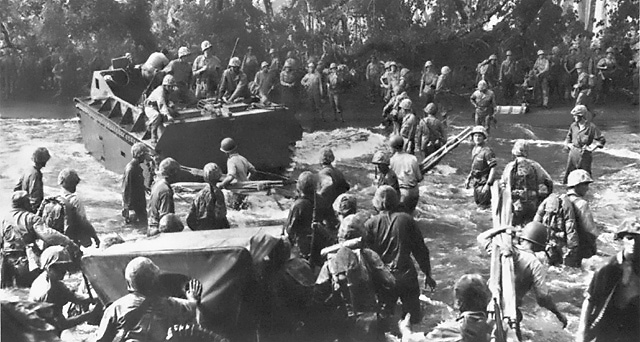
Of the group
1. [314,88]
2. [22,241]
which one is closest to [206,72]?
[314,88]

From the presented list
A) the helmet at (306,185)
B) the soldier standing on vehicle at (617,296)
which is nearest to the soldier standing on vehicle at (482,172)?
the helmet at (306,185)

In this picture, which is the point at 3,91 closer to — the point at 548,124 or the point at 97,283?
the point at 97,283

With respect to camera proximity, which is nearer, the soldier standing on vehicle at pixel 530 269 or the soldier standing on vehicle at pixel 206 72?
the soldier standing on vehicle at pixel 530 269

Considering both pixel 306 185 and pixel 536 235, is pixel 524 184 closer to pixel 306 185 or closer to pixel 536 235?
pixel 536 235

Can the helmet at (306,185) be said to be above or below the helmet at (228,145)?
below

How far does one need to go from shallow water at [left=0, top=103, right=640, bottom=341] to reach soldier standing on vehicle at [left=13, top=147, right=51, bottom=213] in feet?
0.64

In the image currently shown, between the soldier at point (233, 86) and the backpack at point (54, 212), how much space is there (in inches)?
114

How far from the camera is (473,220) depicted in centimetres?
793

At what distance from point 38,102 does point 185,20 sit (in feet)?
6.30

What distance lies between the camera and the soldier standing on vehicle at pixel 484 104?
859 cm

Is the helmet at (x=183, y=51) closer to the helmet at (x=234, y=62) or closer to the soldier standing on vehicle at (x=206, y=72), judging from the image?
the soldier standing on vehicle at (x=206, y=72)

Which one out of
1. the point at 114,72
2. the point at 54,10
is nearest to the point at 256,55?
the point at 114,72

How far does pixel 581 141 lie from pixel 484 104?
1.44 metres

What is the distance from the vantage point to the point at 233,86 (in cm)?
904
